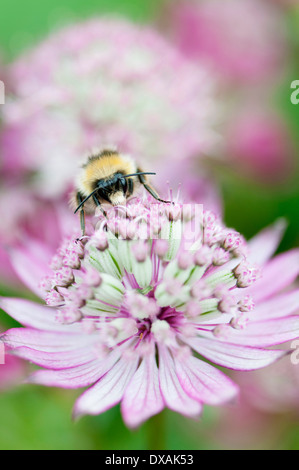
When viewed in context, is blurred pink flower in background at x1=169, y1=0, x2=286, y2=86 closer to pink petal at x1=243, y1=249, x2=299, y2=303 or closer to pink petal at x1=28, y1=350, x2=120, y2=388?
pink petal at x1=243, y1=249, x2=299, y2=303

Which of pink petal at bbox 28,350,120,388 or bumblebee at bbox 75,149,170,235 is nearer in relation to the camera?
pink petal at bbox 28,350,120,388

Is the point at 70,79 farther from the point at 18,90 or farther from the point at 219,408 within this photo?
the point at 219,408

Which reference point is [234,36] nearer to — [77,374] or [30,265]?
[30,265]

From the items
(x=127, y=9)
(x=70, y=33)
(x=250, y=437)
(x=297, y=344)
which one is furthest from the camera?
(x=127, y=9)

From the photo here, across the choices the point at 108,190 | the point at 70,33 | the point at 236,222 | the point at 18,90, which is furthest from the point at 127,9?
the point at 108,190

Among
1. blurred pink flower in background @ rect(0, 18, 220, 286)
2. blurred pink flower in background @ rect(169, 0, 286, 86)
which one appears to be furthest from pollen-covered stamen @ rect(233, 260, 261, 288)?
blurred pink flower in background @ rect(169, 0, 286, 86)

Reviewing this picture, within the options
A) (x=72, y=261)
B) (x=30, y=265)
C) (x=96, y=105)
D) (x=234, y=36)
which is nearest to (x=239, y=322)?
(x=72, y=261)
